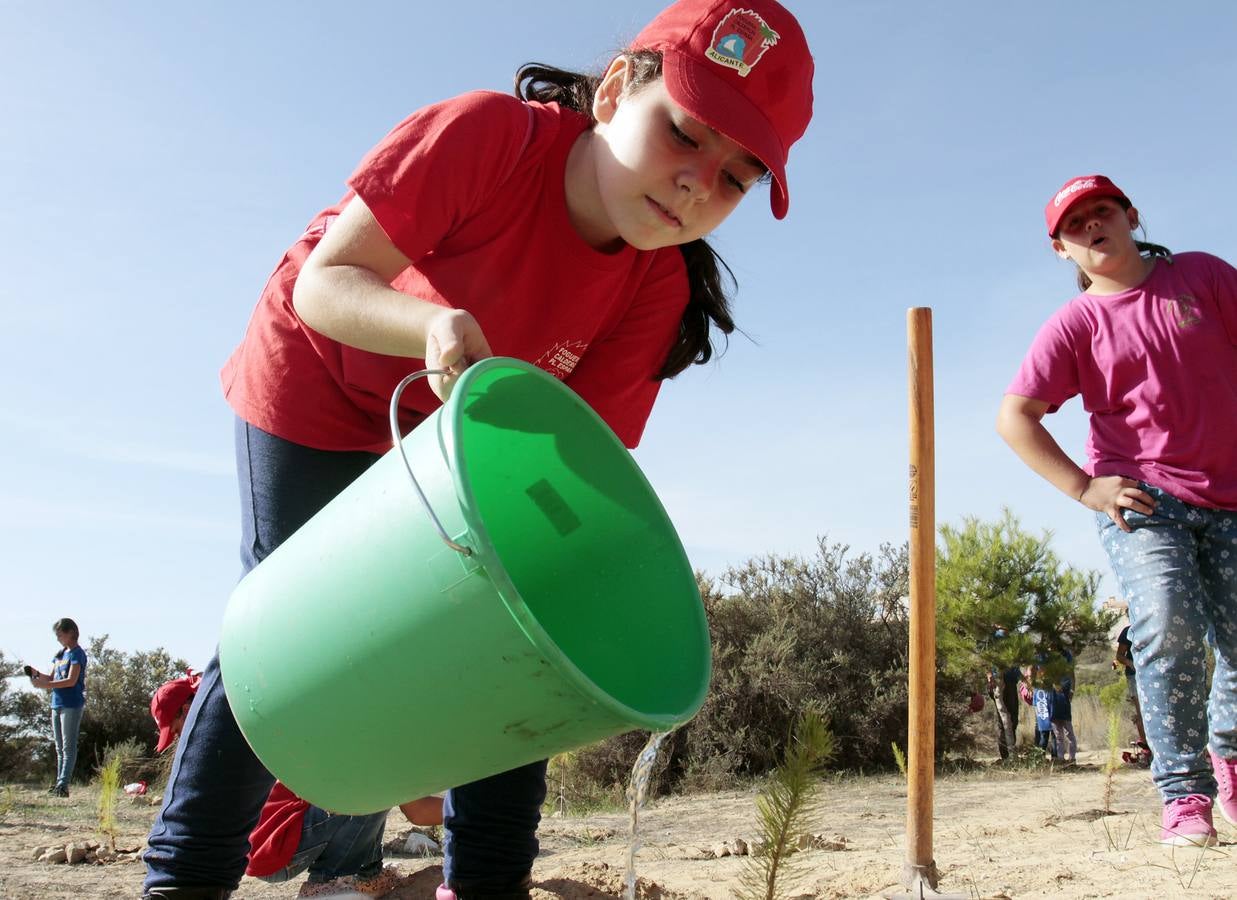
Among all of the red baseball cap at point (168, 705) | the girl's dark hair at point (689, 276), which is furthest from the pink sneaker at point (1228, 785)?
the red baseball cap at point (168, 705)

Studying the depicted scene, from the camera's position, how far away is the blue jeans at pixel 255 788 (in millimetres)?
1621

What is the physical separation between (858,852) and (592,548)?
239cm

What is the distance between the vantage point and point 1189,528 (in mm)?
2889

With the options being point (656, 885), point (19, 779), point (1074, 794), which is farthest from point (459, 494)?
point (19, 779)

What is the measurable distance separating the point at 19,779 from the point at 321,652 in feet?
41.7

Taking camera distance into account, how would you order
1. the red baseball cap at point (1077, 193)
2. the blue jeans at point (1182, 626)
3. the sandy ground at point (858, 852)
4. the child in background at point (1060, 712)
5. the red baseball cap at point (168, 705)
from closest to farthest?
the sandy ground at point (858, 852) < the blue jeans at point (1182, 626) < the red baseball cap at point (1077, 193) < the red baseball cap at point (168, 705) < the child in background at point (1060, 712)

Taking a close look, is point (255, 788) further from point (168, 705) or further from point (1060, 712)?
point (1060, 712)

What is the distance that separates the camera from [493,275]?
1807 mm

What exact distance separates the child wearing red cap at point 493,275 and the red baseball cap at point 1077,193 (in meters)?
1.71

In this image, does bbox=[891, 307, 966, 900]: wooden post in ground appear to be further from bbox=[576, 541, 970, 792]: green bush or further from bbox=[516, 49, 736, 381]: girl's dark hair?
bbox=[576, 541, 970, 792]: green bush

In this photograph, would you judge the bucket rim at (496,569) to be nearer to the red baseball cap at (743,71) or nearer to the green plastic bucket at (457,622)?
the green plastic bucket at (457,622)

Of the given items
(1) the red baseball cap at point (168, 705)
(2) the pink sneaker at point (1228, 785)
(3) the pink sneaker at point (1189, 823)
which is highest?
(1) the red baseball cap at point (168, 705)

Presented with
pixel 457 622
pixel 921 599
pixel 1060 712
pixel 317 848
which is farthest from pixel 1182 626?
pixel 1060 712

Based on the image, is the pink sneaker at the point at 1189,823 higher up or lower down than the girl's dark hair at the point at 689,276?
lower down
